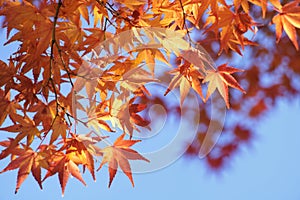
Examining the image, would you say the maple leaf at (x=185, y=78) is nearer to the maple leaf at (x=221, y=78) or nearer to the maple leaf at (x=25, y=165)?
the maple leaf at (x=221, y=78)

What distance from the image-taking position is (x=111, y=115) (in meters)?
1.34

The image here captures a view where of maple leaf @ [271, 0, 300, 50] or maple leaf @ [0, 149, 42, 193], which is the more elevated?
maple leaf @ [271, 0, 300, 50]

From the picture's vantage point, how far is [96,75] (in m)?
1.30

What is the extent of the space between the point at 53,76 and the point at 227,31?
51cm

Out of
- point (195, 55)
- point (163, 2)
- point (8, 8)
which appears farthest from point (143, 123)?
point (8, 8)

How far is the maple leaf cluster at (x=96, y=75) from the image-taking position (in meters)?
1.28

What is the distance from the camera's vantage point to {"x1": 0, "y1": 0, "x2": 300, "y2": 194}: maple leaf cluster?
128 centimetres

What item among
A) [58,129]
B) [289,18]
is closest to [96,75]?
[58,129]

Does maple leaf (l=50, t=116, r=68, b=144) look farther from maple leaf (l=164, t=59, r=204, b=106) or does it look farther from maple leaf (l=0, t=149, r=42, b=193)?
maple leaf (l=164, t=59, r=204, b=106)

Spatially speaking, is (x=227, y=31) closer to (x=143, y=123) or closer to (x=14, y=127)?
(x=143, y=123)

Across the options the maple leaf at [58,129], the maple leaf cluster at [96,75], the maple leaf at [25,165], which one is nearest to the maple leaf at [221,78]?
the maple leaf cluster at [96,75]

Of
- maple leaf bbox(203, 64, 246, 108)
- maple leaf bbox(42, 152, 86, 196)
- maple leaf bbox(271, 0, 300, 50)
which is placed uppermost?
maple leaf bbox(271, 0, 300, 50)

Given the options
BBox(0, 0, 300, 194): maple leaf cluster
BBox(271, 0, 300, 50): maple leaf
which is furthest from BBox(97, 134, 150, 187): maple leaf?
BBox(271, 0, 300, 50): maple leaf

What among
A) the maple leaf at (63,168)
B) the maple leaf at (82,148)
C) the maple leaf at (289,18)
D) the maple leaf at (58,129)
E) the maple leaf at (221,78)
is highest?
the maple leaf at (289,18)
